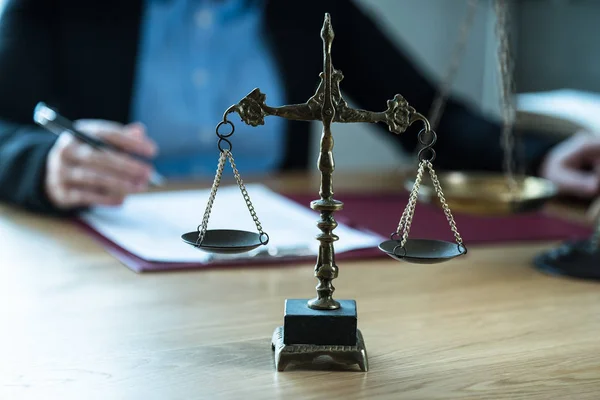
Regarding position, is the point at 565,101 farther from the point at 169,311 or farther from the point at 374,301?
the point at 169,311

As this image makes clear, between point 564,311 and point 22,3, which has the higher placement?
point 22,3

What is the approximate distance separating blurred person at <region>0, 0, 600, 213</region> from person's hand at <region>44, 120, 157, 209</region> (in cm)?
37

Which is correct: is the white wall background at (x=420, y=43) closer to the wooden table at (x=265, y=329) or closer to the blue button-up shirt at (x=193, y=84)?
the blue button-up shirt at (x=193, y=84)

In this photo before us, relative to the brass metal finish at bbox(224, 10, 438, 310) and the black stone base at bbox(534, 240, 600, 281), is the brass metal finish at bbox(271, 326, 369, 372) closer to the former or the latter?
the brass metal finish at bbox(224, 10, 438, 310)

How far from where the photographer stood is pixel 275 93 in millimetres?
2275

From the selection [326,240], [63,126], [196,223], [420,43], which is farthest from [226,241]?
[420,43]

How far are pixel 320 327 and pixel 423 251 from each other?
0.40 ft

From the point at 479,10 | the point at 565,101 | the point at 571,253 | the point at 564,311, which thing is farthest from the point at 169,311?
the point at 479,10

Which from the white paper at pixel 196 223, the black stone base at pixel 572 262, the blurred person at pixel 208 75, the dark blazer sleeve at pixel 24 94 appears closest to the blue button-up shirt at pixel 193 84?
the blurred person at pixel 208 75

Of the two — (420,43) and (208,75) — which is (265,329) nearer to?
(208,75)

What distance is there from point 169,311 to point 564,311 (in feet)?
1.54

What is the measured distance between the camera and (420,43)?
362cm

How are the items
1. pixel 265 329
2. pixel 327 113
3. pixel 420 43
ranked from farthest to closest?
1. pixel 420 43
2. pixel 265 329
3. pixel 327 113

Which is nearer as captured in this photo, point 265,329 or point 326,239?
point 326,239
